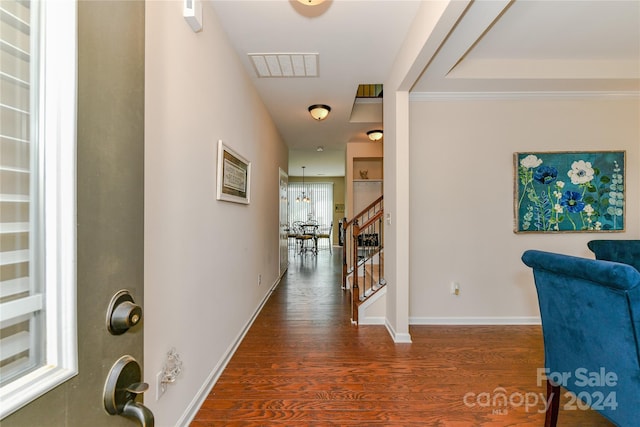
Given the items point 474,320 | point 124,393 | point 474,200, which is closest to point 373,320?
point 474,320

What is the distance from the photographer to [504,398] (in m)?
1.86

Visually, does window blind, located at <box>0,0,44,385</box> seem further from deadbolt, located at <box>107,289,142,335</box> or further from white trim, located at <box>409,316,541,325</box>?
white trim, located at <box>409,316,541,325</box>

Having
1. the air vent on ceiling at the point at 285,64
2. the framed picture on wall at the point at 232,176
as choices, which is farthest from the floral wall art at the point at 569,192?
the framed picture on wall at the point at 232,176

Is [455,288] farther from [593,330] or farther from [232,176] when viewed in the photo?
[232,176]

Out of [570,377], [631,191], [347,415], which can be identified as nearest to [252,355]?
[347,415]

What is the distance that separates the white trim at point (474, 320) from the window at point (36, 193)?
3.19 metres

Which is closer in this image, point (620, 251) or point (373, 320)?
point (620, 251)

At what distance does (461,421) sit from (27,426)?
6.64 feet

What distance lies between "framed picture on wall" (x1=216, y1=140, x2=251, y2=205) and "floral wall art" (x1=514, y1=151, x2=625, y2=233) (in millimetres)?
2894

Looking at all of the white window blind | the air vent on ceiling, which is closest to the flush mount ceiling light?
the air vent on ceiling

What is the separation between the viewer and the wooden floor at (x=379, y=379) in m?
1.68

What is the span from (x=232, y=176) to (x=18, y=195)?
193 centimetres

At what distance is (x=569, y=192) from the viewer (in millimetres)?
3018

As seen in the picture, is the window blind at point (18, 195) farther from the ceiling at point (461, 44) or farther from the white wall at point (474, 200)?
the white wall at point (474, 200)
